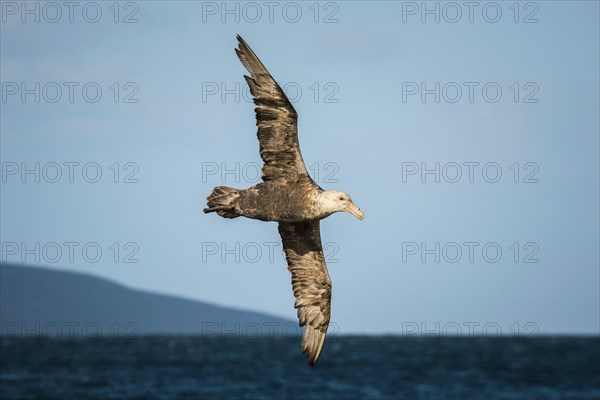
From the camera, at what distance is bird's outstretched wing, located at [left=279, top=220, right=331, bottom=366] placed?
17625 millimetres

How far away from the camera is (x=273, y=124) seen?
1609cm

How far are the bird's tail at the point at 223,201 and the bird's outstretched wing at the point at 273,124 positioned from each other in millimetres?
591

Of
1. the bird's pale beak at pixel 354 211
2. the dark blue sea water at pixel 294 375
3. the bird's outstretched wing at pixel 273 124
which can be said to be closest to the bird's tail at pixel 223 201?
the bird's outstretched wing at pixel 273 124

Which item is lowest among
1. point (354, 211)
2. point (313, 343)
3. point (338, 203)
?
point (313, 343)

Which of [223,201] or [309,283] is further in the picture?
[309,283]

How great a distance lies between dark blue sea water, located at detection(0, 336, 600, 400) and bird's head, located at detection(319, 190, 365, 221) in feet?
162

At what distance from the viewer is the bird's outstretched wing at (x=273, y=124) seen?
1576cm

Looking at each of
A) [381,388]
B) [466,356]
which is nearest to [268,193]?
[381,388]

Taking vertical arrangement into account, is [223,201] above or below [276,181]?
below

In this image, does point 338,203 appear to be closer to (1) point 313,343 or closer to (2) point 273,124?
(2) point 273,124

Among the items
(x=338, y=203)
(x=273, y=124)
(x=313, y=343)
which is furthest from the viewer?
(x=313, y=343)

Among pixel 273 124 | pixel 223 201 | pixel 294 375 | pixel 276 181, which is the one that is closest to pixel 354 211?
pixel 276 181

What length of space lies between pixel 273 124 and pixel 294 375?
2615 inches

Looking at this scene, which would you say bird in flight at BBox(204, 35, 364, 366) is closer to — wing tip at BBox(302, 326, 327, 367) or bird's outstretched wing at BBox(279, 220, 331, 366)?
bird's outstretched wing at BBox(279, 220, 331, 366)
